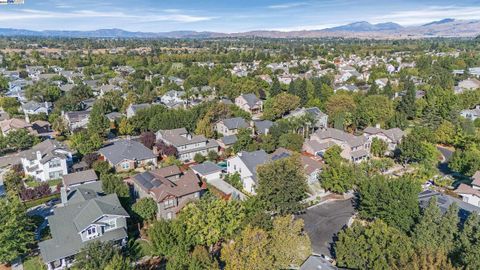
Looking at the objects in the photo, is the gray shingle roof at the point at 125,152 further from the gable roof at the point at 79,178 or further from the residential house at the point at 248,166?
the residential house at the point at 248,166

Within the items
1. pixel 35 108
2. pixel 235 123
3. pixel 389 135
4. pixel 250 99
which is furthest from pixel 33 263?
pixel 250 99

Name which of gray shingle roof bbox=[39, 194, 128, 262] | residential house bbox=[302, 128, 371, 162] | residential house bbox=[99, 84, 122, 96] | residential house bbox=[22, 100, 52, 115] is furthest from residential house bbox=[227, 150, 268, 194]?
residential house bbox=[99, 84, 122, 96]

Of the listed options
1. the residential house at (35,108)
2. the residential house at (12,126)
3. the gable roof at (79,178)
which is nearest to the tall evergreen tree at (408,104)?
the gable roof at (79,178)

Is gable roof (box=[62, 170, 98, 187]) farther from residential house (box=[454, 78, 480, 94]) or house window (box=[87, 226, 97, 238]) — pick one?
residential house (box=[454, 78, 480, 94])

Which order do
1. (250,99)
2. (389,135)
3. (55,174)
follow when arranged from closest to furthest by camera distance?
(55,174)
(389,135)
(250,99)

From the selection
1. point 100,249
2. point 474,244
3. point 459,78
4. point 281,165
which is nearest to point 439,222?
point 474,244

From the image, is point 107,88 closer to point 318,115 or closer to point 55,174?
point 55,174
